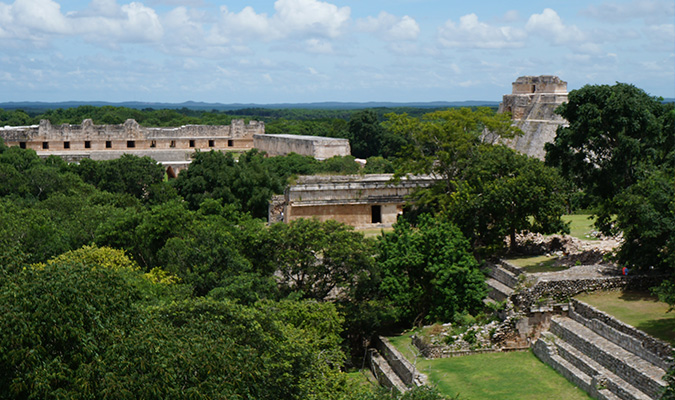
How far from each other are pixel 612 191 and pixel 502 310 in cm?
447

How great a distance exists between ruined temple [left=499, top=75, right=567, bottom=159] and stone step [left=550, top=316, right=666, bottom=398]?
21.8 metres

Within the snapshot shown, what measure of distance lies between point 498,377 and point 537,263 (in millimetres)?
4443

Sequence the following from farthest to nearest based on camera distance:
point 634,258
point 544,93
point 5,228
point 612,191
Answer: point 544,93, point 5,228, point 612,191, point 634,258

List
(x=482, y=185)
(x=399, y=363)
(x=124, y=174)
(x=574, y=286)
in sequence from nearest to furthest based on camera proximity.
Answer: (x=399, y=363)
(x=574, y=286)
(x=482, y=185)
(x=124, y=174)

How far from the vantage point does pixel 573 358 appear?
42.0 ft

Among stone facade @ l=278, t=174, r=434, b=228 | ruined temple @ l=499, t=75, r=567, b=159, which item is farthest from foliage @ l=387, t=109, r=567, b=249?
ruined temple @ l=499, t=75, r=567, b=159

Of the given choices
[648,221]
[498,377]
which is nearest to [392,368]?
[498,377]

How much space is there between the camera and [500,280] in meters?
16.8

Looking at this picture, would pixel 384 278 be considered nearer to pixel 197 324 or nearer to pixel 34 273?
pixel 197 324

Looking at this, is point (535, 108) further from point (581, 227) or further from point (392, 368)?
point (392, 368)

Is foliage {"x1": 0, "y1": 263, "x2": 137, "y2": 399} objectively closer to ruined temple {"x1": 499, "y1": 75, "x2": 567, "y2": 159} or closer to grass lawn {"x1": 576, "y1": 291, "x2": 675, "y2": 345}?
grass lawn {"x1": 576, "y1": 291, "x2": 675, "y2": 345}

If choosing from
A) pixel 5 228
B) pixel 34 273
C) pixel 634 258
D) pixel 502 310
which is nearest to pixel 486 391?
pixel 502 310

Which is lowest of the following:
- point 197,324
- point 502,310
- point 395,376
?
point 395,376

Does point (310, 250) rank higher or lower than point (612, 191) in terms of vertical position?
lower
